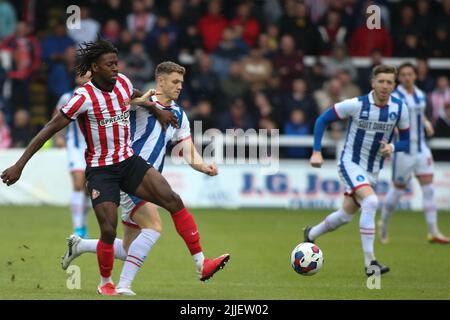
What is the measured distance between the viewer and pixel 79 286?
31.2 ft

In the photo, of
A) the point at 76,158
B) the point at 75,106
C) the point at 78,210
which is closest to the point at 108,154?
the point at 75,106

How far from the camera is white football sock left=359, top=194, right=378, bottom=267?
11.0 meters

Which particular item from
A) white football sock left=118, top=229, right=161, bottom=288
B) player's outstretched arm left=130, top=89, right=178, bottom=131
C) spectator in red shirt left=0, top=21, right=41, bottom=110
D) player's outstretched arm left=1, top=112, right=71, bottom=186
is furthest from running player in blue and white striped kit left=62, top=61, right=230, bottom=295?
spectator in red shirt left=0, top=21, right=41, bottom=110

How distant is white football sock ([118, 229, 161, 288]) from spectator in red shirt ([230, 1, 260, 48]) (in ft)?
40.8

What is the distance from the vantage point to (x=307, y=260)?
10102mm

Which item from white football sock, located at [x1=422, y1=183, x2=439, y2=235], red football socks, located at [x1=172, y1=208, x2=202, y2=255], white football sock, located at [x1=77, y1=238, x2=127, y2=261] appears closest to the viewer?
red football socks, located at [x1=172, y1=208, x2=202, y2=255]

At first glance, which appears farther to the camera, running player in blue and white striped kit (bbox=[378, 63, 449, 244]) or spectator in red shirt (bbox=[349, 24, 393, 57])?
spectator in red shirt (bbox=[349, 24, 393, 57])

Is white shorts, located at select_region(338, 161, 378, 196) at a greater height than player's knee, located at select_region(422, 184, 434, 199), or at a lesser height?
greater

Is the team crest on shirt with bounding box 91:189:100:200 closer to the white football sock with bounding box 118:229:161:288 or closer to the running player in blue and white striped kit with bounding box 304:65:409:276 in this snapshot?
the white football sock with bounding box 118:229:161:288

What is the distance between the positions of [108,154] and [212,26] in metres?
12.6

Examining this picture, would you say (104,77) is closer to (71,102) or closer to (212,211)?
(71,102)

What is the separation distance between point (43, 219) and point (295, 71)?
6211 mm

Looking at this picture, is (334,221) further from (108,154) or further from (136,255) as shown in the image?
(108,154)
